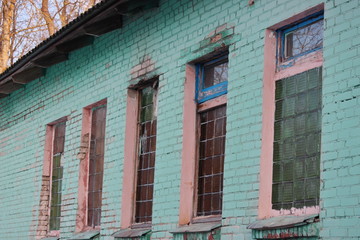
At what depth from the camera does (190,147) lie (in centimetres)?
978

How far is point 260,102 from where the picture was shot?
8383mm

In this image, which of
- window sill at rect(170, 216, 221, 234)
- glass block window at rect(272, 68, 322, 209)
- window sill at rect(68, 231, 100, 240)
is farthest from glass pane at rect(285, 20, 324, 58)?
window sill at rect(68, 231, 100, 240)

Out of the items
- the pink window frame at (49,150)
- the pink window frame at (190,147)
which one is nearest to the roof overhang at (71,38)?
the pink window frame at (49,150)

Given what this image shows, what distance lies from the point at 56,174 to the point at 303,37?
6.72 meters

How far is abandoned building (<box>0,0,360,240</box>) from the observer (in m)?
7.36

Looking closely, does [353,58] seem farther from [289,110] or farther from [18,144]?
[18,144]

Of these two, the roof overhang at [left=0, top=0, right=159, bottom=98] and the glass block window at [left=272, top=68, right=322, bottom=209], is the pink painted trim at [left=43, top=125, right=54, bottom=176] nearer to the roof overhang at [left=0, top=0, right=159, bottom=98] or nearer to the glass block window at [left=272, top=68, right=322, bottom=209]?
the roof overhang at [left=0, top=0, right=159, bottom=98]

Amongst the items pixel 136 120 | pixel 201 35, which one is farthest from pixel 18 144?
pixel 201 35

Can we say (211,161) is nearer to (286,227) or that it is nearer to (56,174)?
(286,227)

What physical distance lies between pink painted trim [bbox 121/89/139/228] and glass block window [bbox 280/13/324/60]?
3342mm

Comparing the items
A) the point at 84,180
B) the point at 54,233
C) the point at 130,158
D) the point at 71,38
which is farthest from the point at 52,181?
the point at 130,158

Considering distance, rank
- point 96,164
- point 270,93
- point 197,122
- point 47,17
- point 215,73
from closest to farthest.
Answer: point 270,93
point 215,73
point 197,122
point 96,164
point 47,17

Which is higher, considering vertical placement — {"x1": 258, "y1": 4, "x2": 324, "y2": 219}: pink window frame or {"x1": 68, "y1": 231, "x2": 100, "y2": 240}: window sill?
{"x1": 258, "y1": 4, "x2": 324, "y2": 219}: pink window frame

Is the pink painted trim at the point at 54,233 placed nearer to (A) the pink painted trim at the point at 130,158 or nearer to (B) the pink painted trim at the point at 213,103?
(A) the pink painted trim at the point at 130,158
